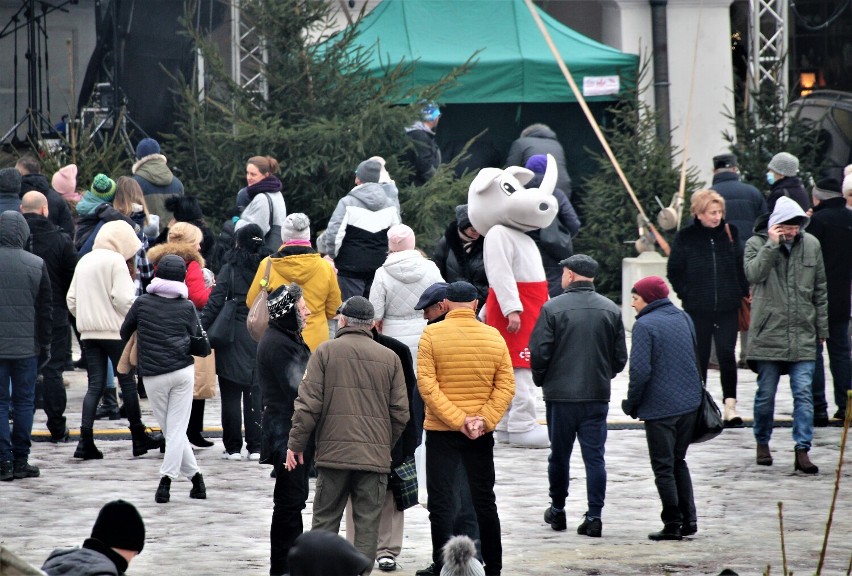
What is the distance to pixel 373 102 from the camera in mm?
15039

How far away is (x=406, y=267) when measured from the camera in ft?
34.3

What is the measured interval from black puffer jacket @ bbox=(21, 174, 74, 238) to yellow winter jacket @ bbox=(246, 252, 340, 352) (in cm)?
296

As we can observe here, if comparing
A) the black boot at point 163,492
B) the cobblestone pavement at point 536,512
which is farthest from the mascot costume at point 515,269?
the black boot at point 163,492

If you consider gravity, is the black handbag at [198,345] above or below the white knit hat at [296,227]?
below

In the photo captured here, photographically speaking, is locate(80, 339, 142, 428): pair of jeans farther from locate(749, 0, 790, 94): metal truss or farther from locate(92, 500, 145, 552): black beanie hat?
locate(749, 0, 790, 94): metal truss

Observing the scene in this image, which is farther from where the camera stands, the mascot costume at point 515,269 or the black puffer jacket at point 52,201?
the black puffer jacket at point 52,201

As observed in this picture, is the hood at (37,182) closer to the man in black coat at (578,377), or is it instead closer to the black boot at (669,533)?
the man in black coat at (578,377)

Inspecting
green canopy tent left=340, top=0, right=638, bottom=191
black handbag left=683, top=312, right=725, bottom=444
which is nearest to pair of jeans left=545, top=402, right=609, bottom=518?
black handbag left=683, top=312, right=725, bottom=444

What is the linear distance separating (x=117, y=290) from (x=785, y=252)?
4.73 m

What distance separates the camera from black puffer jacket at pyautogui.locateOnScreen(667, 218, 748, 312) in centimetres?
1140

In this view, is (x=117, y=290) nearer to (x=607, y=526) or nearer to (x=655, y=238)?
(x=607, y=526)

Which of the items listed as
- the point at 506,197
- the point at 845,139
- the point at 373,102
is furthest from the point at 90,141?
the point at 845,139

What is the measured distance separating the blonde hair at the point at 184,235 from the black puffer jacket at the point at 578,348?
10.7 ft

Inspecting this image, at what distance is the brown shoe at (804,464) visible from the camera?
1005cm
